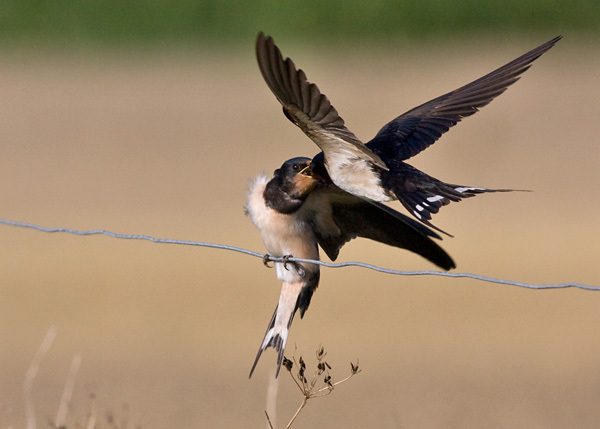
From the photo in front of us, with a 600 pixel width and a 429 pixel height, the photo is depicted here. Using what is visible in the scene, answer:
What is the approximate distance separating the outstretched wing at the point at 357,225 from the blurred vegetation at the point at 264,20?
1426 cm

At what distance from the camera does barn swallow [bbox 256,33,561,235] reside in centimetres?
352

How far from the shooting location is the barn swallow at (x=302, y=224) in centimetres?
424

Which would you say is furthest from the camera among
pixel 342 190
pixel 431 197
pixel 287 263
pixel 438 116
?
pixel 438 116

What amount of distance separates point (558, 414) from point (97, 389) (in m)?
2.74

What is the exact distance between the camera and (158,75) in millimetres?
16766

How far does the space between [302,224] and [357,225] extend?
0.21 meters

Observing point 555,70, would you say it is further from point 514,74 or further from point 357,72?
point 514,74

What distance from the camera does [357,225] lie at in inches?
172

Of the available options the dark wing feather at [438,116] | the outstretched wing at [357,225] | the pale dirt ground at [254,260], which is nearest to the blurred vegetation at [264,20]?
the pale dirt ground at [254,260]

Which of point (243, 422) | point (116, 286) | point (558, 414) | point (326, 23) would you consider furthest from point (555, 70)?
point (243, 422)

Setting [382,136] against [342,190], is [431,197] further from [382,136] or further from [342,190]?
[382,136]

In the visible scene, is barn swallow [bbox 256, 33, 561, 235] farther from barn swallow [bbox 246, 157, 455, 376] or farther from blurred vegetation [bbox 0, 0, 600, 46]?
blurred vegetation [bbox 0, 0, 600, 46]

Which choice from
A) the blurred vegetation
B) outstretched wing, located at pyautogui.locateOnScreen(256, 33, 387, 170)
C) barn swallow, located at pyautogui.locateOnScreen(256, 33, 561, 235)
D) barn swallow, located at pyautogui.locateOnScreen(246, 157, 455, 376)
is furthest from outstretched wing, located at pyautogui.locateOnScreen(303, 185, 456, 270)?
the blurred vegetation

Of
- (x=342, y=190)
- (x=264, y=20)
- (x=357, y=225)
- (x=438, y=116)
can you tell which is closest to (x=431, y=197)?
(x=342, y=190)
